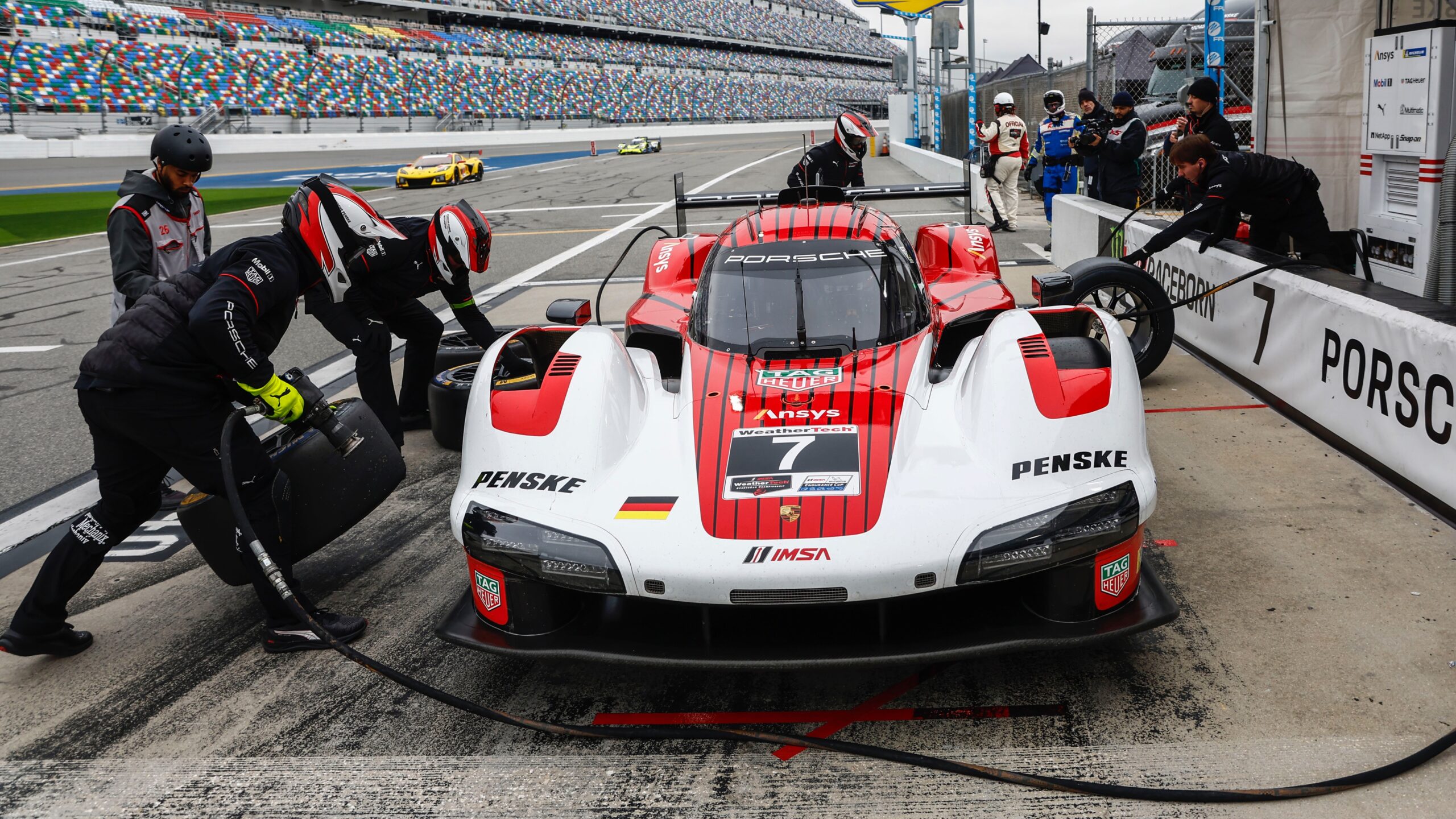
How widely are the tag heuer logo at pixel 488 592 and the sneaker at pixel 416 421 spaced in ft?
10.8

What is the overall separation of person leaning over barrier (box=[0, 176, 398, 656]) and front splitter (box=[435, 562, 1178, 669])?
0.88m

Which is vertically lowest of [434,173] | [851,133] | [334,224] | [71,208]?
[334,224]

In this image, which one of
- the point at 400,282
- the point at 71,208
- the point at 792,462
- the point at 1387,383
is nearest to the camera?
the point at 792,462

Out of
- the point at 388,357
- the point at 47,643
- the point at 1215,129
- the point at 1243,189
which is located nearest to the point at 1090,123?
the point at 1215,129

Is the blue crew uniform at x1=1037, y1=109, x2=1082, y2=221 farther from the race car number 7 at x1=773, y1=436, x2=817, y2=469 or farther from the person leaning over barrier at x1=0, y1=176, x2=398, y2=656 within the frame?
the person leaning over barrier at x1=0, y1=176, x2=398, y2=656

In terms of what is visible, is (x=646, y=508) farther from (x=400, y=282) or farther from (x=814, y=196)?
(x=814, y=196)

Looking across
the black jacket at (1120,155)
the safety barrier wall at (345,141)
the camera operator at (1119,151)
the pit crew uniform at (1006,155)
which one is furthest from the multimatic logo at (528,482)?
the safety barrier wall at (345,141)

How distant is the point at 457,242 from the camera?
550 cm

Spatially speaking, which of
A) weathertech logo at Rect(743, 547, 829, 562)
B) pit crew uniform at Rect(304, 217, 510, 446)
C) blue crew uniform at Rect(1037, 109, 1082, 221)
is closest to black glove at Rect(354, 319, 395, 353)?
pit crew uniform at Rect(304, 217, 510, 446)

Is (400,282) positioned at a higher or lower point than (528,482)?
higher

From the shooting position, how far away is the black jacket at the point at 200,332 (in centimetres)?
332

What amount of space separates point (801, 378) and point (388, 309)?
2.99 m

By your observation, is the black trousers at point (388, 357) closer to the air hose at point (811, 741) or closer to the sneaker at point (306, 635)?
the sneaker at point (306, 635)

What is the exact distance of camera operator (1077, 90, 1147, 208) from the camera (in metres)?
10.8
